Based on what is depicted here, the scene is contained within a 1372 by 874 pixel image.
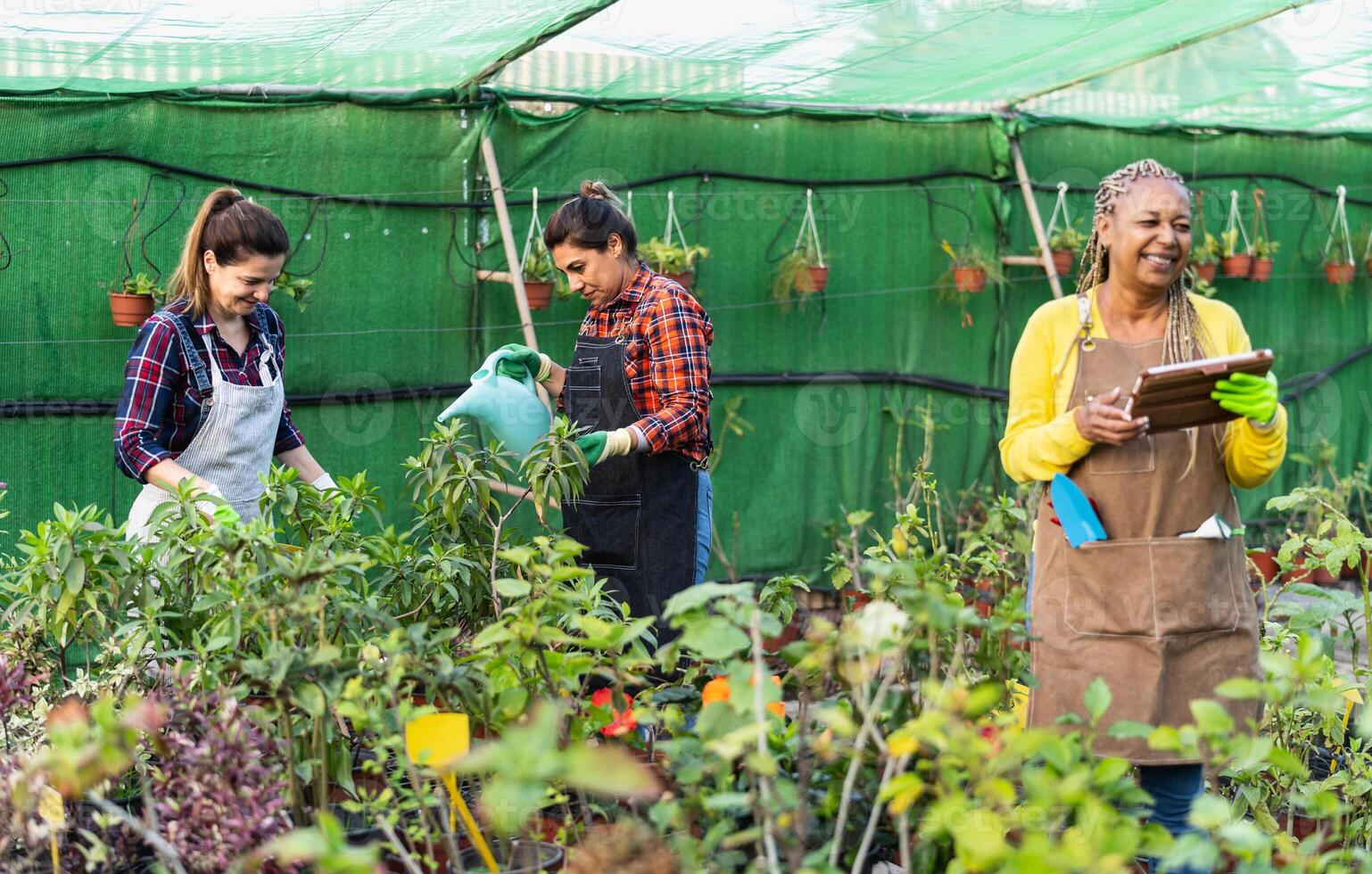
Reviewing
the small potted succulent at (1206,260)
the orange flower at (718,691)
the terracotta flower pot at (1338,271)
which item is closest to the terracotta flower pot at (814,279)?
the small potted succulent at (1206,260)

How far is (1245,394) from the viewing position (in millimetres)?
2070

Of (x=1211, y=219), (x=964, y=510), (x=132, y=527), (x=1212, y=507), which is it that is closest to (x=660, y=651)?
(x=1212, y=507)

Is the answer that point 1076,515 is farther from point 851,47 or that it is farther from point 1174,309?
point 851,47

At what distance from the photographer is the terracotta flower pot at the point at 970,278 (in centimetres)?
577

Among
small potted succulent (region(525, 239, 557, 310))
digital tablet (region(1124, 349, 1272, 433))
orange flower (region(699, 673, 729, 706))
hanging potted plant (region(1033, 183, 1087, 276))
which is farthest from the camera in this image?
hanging potted plant (region(1033, 183, 1087, 276))

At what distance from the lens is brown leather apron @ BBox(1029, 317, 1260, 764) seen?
2.20 meters

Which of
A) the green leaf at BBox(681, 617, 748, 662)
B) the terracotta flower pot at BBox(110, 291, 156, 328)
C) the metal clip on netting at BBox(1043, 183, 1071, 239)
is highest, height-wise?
the metal clip on netting at BBox(1043, 183, 1071, 239)

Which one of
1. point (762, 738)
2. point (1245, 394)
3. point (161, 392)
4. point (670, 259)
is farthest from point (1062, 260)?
point (762, 738)

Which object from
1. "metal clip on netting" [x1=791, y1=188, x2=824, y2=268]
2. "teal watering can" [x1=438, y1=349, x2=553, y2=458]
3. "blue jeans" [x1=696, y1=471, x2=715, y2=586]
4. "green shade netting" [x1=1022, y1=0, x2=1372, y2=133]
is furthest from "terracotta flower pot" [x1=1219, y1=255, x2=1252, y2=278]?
"teal watering can" [x1=438, y1=349, x2=553, y2=458]

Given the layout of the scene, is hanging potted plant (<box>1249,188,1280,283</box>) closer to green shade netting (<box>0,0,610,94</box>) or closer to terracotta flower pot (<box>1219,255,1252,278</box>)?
terracotta flower pot (<box>1219,255,1252,278</box>)

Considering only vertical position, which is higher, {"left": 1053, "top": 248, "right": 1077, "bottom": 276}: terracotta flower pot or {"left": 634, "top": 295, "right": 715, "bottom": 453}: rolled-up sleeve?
{"left": 1053, "top": 248, "right": 1077, "bottom": 276}: terracotta flower pot

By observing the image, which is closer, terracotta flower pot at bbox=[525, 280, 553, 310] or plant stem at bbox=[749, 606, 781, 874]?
plant stem at bbox=[749, 606, 781, 874]

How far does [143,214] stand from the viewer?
431 cm

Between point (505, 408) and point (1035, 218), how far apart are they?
11.1ft
